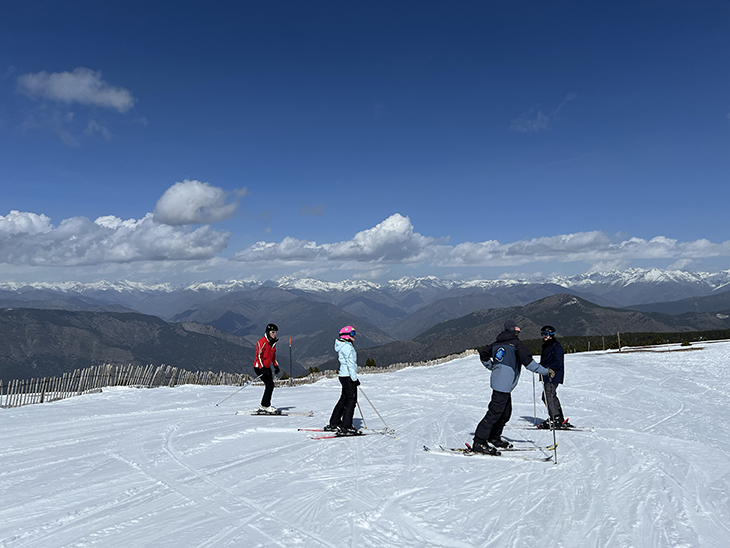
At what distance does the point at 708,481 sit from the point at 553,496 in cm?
259

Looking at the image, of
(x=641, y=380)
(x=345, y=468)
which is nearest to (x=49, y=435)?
(x=345, y=468)

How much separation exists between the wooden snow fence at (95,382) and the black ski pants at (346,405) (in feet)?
42.4

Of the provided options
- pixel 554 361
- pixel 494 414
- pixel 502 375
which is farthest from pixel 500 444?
pixel 554 361

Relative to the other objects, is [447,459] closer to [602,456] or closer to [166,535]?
[602,456]

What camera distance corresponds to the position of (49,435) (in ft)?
34.0

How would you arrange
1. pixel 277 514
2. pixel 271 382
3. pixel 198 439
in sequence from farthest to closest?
pixel 271 382
pixel 198 439
pixel 277 514

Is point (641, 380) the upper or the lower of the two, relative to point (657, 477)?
lower

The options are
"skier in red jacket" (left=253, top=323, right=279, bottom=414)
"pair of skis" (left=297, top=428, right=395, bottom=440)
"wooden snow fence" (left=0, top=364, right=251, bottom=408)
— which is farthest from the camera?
"wooden snow fence" (left=0, top=364, right=251, bottom=408)


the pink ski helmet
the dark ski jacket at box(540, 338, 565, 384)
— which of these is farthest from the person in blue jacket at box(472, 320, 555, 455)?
the pink ski helmet

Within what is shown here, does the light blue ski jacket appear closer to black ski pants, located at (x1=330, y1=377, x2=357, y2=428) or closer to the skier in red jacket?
black ski pants, located at (x1=330, y1=377, x2=357, y2=428)

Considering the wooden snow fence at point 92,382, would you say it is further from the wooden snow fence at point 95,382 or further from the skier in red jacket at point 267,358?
the skier in red jacket at point 267,358

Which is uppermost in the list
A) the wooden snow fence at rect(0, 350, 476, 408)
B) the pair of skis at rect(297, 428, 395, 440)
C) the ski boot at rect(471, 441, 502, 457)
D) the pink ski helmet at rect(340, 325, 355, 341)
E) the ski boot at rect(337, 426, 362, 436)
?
the pink ski helmet at rect(340, 325, 355, 341)

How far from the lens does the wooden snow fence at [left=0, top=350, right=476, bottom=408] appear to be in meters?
17.7

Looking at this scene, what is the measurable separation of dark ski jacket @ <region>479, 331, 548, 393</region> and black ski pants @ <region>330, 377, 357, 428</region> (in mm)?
3082
